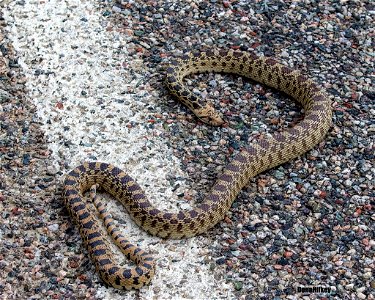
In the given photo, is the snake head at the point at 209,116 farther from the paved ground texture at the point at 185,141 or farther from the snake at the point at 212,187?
the paved ground texture at the point at 185,141

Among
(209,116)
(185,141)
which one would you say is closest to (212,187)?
(185,141)

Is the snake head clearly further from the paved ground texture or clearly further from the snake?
the paved ground texture

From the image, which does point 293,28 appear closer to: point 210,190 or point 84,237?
point 210,190

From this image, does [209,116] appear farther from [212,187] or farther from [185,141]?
[212,187]

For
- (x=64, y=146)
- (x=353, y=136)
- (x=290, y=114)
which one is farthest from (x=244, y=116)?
(x=64, y=146)

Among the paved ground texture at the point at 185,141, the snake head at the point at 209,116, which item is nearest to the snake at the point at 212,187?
the snake head at the point at 209,116

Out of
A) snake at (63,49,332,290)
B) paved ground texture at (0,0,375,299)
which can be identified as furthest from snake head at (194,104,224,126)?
paved ground texture at (0,0,375,299)

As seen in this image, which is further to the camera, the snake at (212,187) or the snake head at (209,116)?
the snake head at (209,116)

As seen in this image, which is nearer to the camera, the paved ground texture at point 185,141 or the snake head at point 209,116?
the paved ground texture at point 185,141
